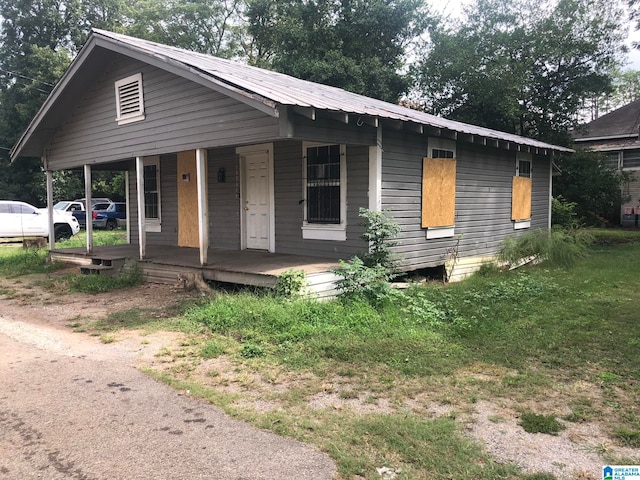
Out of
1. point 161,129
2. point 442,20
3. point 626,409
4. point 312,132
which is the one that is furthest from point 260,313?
point 442,20

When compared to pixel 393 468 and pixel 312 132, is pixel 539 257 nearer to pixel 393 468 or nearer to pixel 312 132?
pixel 312 132

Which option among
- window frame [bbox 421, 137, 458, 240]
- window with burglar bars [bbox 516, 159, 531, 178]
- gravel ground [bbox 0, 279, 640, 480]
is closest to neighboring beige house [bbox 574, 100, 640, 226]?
Answer: window with burglar bars [bbox 516, 159, 531, 178]

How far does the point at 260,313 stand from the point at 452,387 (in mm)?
2691

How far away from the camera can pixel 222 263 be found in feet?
27.7

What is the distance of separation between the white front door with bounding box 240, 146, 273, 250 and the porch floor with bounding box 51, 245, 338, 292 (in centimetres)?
33

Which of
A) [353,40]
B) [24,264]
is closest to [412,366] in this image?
[24,264]

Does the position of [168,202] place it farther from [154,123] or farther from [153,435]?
[153,435]

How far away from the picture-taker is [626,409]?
12.0ft

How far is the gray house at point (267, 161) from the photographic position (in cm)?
736

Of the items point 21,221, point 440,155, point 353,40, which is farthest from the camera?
point 353,40

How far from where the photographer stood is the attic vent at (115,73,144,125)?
31.2 feet

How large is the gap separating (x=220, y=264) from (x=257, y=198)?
2.15m

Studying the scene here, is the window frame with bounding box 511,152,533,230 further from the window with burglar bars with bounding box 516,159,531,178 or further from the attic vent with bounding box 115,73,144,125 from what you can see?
Answer: the attic vent with bounding box 115,73,144,125

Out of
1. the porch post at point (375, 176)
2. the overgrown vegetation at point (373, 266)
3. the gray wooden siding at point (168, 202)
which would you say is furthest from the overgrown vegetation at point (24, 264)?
the porch post at point (375, 176)
